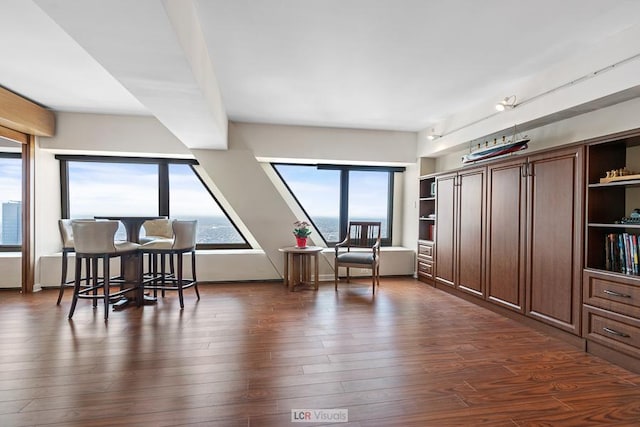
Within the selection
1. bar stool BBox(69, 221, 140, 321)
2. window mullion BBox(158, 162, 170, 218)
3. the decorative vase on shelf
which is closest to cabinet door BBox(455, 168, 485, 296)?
the decorative vase on shelf

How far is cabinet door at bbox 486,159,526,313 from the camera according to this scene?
3.44 m

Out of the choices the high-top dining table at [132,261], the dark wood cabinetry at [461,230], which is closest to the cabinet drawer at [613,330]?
the dark wood cabinetry at [461,230]

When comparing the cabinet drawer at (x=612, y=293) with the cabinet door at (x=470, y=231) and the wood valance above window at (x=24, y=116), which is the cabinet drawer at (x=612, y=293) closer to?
the cabinet door at (x=470, y=231)

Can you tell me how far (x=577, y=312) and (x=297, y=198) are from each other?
14.2 feet

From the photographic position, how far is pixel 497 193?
3799 millimetres

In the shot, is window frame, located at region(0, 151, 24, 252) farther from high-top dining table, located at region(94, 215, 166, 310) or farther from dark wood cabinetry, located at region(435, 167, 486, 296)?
dark wood cabinetry, located at region(435, 167, 486, 296)

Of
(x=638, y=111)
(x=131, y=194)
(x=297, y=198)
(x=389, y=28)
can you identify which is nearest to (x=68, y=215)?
(x=131, y=194)

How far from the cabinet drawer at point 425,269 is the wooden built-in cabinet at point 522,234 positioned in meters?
0.49

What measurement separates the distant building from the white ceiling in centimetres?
173

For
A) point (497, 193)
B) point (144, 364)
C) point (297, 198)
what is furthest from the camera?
point (297, 198)

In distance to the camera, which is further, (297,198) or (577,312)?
(297,198)

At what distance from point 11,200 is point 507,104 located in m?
6.89

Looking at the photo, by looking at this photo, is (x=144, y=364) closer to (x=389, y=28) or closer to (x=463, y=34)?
(x=389, y=28)

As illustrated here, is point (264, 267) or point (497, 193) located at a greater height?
point (497, 193)
